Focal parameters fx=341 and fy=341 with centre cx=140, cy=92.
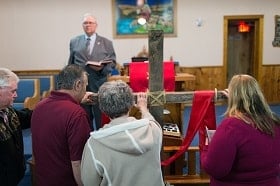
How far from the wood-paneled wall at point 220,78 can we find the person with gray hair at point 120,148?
18.9 feet

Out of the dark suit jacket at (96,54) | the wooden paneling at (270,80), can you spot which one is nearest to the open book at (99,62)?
the dark suit jacket at (96,54)

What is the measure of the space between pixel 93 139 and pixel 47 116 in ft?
1.26

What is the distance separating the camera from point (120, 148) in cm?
142

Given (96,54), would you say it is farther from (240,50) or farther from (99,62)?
(240,50)

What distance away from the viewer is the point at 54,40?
279 inches

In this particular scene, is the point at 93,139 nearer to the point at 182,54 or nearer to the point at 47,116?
the point at 47,116

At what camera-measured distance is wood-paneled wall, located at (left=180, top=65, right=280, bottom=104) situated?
7.20m

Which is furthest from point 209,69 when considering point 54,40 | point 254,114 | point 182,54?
point 254,114

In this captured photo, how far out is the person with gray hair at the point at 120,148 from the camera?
1.42 metres

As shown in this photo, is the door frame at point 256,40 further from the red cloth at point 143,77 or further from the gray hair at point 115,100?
the gray hair at point 115,100

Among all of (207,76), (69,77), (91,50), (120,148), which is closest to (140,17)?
(207,76)

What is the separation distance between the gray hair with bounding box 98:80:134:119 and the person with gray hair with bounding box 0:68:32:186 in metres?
0.60

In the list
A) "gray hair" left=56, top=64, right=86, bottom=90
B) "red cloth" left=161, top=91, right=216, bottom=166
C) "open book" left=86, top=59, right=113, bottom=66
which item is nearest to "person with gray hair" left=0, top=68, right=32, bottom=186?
"gray hair" left=56, top=64, right=86, bottom=90

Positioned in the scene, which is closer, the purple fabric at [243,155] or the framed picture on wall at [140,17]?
the purple fabric at [243,155]
